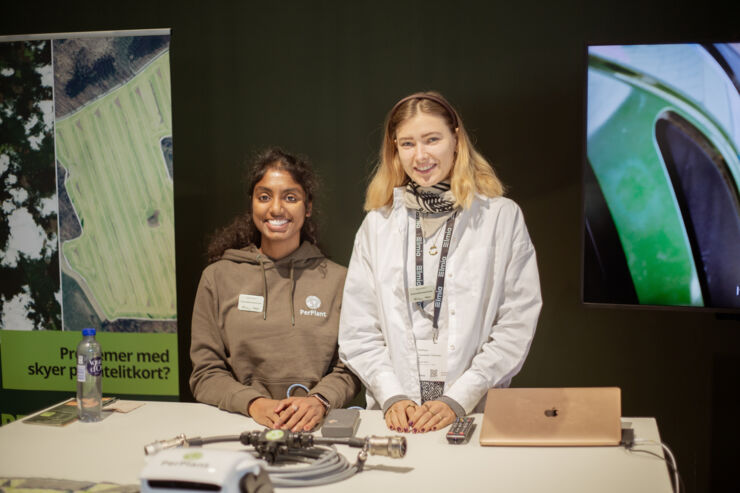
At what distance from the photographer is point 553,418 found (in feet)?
5.73

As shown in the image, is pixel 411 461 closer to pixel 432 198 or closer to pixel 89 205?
pixel 432 198

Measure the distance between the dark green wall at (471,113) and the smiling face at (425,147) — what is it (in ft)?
2.90

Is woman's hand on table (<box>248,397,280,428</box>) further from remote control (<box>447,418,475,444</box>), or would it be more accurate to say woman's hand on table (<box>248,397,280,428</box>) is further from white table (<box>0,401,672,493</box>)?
remote control (<box>447,418,475,444</box>)

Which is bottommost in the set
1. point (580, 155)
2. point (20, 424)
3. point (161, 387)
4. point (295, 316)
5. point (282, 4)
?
point (161, 387)

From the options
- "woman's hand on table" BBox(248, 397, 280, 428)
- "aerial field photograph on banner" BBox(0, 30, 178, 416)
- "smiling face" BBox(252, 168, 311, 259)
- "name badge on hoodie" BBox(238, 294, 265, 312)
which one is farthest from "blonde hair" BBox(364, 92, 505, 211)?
"aerial field photograph on banner" BBox(0, 30, 178, 416)

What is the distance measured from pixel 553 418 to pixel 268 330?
1.10 metres

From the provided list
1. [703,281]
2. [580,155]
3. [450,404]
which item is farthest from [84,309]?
[703,281]

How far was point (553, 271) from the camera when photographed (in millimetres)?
3178

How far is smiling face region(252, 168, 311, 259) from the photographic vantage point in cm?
249

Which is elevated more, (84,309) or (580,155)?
(580,155)

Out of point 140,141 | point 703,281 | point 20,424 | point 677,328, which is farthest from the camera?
point 140,141

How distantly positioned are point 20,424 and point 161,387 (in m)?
1.38

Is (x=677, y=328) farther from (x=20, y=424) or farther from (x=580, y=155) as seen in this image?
(x=20, y=424)

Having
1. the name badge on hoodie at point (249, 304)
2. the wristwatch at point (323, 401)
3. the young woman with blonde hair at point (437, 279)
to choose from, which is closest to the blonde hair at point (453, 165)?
the young woman with blonde hair at point (437, 279)
